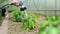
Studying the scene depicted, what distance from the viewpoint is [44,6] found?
16.9ft

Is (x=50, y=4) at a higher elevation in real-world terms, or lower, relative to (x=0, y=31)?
higher

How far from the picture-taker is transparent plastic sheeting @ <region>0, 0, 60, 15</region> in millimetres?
4969

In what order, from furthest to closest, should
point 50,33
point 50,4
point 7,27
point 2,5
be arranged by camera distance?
point 50,4
point 2,5
point 7,27
point 50,33

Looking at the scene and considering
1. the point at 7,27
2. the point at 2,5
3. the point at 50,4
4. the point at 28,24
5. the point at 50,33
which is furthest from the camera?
the point at 50,4

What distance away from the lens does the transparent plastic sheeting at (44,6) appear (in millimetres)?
4969

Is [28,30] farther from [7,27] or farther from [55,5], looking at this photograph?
[55,5]

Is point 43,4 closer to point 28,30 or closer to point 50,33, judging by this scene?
point 28,30

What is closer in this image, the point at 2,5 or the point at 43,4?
the point at 2,5

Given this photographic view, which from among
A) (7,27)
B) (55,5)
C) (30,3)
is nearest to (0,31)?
(7,27)

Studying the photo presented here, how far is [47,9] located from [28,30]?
221cm

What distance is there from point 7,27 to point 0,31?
0.28 metres

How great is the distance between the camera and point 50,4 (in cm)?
502

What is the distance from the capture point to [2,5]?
471 centimetres

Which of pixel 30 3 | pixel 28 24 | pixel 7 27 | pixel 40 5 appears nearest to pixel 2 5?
pixel 30 3
